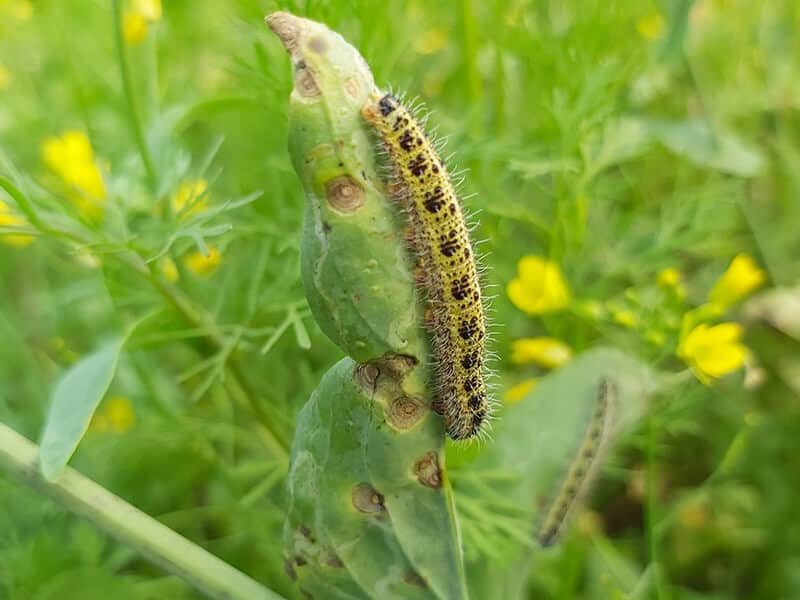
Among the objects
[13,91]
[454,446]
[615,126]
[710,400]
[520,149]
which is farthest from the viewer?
[13,91]

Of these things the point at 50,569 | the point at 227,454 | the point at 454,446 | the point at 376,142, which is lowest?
the point at 227,454

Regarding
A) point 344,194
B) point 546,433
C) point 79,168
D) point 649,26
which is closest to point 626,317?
point 546,433

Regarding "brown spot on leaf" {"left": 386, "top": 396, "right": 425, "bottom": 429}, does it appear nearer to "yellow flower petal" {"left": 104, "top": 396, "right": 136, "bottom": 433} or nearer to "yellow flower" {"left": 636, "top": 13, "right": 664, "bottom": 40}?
"yellow flower petal" {"left": 104, "top": 396, "right": 136, "bottom": 433}

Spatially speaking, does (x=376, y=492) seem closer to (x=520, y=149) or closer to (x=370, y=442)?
(x=370, y=442)

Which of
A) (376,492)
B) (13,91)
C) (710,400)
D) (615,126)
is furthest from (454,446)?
(13,91)

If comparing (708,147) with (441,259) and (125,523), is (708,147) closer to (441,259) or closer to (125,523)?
(441,259)

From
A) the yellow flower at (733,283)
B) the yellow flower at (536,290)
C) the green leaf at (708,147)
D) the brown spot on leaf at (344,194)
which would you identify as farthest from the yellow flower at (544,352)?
the brown spot on leaf at (344,194)

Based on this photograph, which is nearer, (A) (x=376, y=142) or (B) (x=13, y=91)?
(A) (x=376, y=142)
